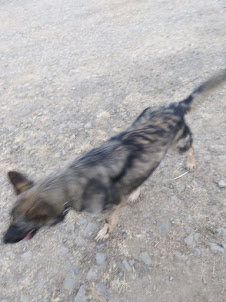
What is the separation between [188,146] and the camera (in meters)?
3.89

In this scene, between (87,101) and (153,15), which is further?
(153,15)

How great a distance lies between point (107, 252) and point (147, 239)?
0.49 metres

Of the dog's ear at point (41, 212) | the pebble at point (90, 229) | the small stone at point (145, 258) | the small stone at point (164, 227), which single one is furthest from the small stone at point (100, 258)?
the dog's ear at point (41, 212)

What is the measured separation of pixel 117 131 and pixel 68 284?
2.61 meters

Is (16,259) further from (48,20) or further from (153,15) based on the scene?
(48,20)

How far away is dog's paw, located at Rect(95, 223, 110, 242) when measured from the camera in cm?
341

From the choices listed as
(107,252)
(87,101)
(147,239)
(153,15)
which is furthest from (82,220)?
(153,15)

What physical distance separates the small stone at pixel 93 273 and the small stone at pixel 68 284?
Answer: 0.55 ft

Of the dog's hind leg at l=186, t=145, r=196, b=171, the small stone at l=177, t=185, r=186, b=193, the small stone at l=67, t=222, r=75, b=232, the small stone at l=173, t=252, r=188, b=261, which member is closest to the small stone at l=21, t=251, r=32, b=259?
the small stone at l=67, t=222, r=75, b=232

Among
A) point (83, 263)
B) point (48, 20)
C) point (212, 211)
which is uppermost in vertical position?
point (48, 20)

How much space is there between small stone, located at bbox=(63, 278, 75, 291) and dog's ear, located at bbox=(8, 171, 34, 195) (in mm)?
1105

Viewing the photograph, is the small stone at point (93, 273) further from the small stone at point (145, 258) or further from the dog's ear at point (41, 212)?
the dog's ear at point (41, 212)

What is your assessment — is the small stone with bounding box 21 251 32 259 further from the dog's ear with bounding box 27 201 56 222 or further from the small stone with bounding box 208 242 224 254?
the small stone with bounding box 208 242 224 254

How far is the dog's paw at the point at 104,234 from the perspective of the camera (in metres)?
3.41
